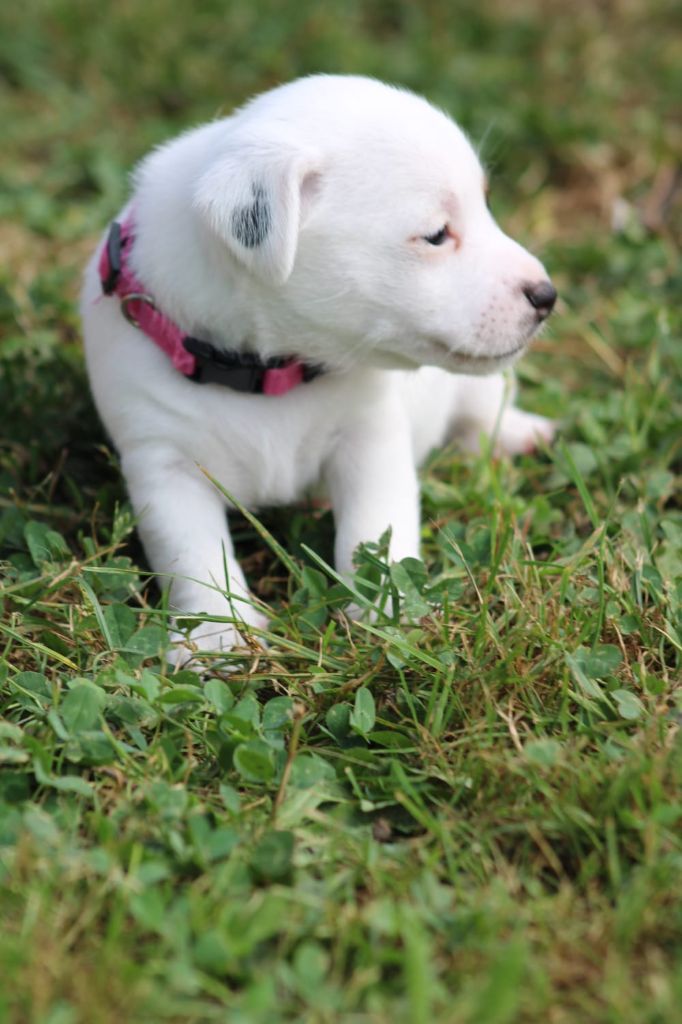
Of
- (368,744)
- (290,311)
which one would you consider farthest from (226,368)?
(368,744)

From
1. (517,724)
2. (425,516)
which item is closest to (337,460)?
(425,516)

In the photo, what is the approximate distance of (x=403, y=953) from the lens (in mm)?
2158

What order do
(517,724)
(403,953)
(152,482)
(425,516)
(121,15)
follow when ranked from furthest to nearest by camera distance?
1. (121,15)
2. (425,516)
3. (152,482)
4. (517,724)
5. (403,953)

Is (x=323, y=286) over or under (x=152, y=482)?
over

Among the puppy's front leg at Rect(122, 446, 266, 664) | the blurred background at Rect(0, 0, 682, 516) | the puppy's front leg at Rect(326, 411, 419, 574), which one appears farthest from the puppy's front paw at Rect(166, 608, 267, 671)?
the blurred background at Rect(0, 0, 682, 516)

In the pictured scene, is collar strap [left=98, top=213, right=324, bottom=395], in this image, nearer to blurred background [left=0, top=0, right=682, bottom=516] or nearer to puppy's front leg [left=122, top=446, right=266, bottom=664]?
puppy's front leg [left=122, top=446, right=266, bottom=664]

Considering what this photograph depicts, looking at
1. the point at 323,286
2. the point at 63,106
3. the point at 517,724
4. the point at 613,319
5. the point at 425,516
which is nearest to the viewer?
the point at 517,724

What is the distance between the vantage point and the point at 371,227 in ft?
9.59

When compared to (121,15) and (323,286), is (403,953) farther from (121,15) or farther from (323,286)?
(121,15)

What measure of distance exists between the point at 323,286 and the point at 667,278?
8.22 feet

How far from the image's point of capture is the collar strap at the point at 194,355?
3.09 metres

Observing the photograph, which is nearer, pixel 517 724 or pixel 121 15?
pixel 517 724

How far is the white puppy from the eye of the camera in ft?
9.52

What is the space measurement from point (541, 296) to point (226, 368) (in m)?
0.82
